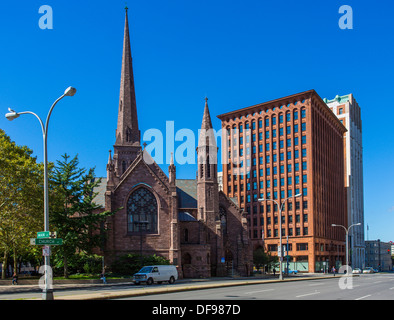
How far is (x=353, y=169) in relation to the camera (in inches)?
5349

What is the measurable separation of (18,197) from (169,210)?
2323 centimetres

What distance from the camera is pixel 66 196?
1935 inches

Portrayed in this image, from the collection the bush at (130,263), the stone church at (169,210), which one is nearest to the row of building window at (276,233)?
the stone church at (169,210)

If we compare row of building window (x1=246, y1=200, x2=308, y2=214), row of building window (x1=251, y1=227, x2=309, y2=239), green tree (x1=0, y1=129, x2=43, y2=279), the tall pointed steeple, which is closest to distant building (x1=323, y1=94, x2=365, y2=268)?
row of building window (x1=251, y1=227, x2=309, y2=239)

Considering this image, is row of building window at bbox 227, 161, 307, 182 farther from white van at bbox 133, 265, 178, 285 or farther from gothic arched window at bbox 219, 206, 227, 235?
white van at bbox 133, 265, 178, 285

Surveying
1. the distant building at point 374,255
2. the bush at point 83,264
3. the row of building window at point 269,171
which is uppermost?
the row of building window at point 269,171

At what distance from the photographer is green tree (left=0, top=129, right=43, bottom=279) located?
125ft

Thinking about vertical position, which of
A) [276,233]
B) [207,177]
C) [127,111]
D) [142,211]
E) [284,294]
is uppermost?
[127,111]

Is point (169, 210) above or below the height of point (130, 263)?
above

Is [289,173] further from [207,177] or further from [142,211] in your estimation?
[142,211]

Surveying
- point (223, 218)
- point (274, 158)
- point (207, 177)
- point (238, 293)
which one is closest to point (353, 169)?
point (274, 158)

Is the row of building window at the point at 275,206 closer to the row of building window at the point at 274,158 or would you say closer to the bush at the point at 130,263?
the row of building window at the point at 274,158

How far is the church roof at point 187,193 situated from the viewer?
216 ft
